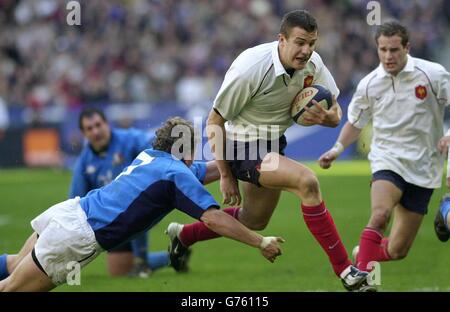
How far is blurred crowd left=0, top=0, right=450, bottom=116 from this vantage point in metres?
23.1

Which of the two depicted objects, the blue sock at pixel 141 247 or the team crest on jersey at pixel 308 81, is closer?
the team crest on jersey at pixel 308 81

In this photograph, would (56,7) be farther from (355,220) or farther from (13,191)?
(355,220)

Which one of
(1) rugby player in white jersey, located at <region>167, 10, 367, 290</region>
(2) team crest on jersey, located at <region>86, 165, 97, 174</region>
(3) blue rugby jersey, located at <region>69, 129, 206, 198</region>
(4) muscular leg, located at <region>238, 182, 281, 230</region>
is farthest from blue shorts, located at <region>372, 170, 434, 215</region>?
(2) team crest on jersey, located at <region>86, 165, 97, 174</region>

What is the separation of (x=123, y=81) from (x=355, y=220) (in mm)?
11357

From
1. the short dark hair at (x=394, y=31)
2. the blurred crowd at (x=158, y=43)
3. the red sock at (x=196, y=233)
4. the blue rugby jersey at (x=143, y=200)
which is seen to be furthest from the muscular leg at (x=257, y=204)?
the blurred crowd at (x=158, y=43)

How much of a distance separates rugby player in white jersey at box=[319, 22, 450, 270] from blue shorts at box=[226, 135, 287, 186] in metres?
0.81

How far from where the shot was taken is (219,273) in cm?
982

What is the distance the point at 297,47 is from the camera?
6871 mm

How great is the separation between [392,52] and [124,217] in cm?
289

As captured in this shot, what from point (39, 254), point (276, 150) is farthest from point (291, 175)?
point (39, 254)

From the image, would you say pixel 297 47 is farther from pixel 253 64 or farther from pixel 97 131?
pixel 97 131

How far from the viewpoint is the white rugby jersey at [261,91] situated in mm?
7012

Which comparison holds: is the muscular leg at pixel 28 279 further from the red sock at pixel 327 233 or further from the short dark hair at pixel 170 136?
the red sock at pixel 327 233

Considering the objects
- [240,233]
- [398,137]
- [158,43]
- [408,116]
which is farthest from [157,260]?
[158,43]
